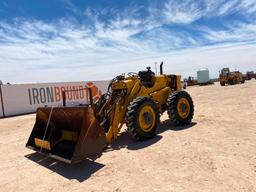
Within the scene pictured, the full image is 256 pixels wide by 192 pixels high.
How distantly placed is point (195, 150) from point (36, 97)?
19.1 metres

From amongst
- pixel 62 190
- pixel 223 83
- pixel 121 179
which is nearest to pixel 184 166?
pixel 121 179

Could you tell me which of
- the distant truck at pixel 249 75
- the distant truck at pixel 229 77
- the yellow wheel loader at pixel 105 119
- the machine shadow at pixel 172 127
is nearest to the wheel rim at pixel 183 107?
the yellow wheel loader at pixel 105 119

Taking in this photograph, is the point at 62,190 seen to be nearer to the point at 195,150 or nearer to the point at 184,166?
the point at 184,166

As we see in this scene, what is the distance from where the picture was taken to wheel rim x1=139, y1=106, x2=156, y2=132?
756 cm

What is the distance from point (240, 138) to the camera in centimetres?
730

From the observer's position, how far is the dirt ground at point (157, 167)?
5035 millimetres

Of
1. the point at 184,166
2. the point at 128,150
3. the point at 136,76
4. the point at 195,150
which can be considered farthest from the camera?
the point at 136,76

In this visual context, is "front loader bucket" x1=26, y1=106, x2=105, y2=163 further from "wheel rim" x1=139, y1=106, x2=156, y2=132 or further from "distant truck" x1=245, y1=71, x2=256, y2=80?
"distant truck" x1=245, y1=71, x2=256, y2=80

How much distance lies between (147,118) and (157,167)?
2.04 m

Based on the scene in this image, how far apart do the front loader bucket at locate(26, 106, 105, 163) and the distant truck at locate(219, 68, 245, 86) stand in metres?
39.9

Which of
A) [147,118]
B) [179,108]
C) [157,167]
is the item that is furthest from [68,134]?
[179,108]

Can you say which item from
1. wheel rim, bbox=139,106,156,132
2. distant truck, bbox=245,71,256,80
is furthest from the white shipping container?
distant truck, bbox=245,71,256,80

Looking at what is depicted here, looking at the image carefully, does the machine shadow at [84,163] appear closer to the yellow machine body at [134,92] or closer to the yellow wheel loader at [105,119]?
the yellow wheel loader at [105,119]

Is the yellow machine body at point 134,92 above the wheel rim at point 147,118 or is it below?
above
